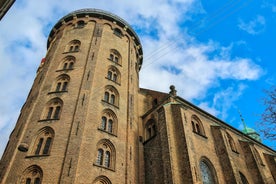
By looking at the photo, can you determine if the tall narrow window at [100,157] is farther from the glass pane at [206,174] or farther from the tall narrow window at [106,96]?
the glass pane at [206,174]

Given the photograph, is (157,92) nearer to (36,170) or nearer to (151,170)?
(151,170)

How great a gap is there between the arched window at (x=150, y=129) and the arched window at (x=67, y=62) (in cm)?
941

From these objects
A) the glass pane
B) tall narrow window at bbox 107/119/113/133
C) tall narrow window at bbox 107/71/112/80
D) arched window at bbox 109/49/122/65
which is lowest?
the glass pane

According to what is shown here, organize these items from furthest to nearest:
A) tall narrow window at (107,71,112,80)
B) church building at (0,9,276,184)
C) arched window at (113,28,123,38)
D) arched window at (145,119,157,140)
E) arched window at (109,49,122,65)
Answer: arched window at (113,28,123,38) < arched window at (109,49,122,65) < tall narrow window at (107,71,112,80) < arched window at (145,119,157,140) < church building at (0,9,276,184)

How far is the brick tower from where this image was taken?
15.3m

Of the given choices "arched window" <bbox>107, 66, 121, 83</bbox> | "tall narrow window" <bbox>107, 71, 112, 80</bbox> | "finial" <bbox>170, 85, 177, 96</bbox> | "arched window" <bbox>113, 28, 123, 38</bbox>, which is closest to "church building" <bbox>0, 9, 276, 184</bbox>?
"arched window" <bbox>107, 66, 121, 83</bbox>

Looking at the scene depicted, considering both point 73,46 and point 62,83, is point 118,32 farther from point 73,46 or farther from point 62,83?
point 62,83

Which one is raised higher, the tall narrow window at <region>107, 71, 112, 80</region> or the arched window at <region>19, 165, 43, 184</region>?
the tall narrow window at <region>107, 71, 112, 80</region>

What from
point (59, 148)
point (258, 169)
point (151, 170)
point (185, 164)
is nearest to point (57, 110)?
point (59, 148)

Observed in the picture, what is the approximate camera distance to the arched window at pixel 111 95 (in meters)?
21.5

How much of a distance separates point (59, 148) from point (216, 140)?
14798mm

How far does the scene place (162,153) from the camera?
1816 cm

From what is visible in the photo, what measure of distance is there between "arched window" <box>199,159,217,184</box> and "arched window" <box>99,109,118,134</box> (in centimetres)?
785

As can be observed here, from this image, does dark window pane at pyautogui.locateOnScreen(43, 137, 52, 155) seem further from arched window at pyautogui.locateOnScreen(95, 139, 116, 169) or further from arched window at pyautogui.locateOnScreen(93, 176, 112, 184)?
arched window at pyautogui.locateOnScreen(93, 176, 112, 184)
